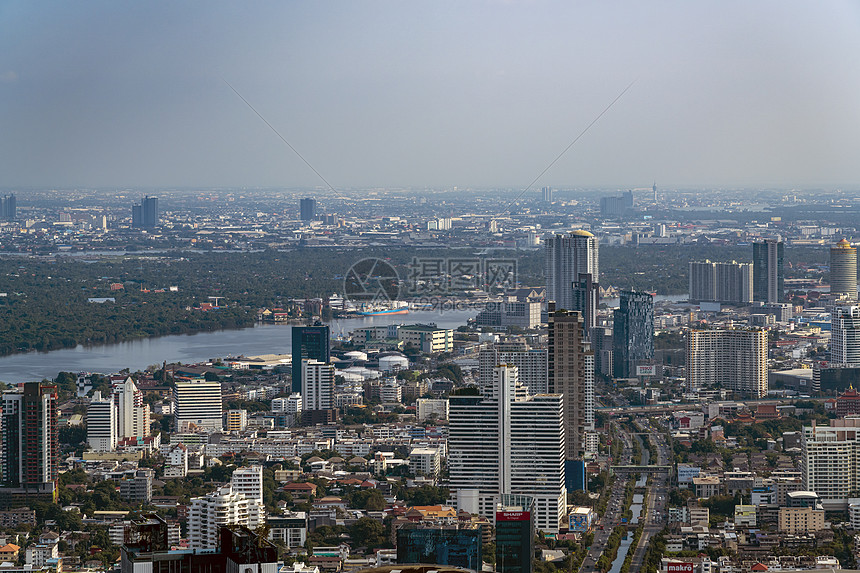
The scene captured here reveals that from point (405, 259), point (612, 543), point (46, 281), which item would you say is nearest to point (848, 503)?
point (612, 543)

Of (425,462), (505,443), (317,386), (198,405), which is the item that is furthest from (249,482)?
(317,386)

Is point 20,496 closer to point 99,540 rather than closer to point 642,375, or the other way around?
point 99,540

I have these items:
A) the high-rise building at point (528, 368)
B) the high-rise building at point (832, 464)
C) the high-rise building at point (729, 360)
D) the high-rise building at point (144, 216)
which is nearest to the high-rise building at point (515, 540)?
the high-rise building at point (528, 368)

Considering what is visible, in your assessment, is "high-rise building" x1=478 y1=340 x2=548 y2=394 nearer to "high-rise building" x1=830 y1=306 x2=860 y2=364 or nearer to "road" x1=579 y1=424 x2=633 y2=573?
"road" x1=579 y1=424 x2=633 y2=573

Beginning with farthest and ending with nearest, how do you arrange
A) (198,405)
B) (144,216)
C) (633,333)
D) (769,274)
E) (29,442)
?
(144,216), (769,274), (633,333), (198,405), (29,442)

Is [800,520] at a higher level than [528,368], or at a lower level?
lower

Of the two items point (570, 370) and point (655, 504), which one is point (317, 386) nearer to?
point (570, 370)
